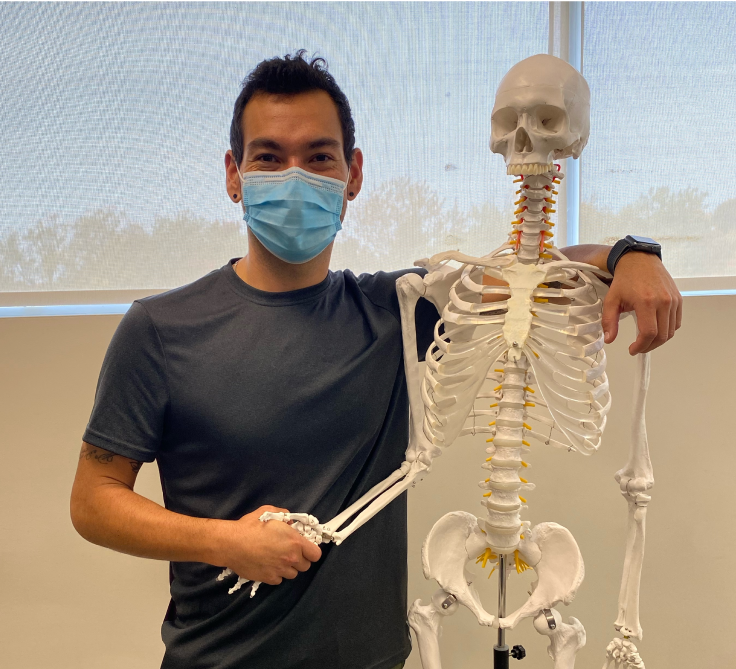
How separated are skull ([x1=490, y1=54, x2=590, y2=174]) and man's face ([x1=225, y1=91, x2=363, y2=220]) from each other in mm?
335

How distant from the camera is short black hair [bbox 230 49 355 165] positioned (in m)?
1.29

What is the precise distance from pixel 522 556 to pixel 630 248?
64 centimetres

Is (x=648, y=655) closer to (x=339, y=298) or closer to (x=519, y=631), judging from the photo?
(x=519, y=631)

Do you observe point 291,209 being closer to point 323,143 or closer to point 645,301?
point 323,143

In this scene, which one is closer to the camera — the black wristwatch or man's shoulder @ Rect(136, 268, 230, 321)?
the black wristwatch

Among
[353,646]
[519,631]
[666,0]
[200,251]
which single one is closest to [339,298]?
[353,646]

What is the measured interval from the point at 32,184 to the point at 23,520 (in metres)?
1.00

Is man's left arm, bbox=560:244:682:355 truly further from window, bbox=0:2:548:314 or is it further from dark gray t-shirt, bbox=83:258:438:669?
window, bbox=0:2:548:314

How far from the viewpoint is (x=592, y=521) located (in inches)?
81.7

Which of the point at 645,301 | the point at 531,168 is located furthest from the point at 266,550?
the point at 531,168

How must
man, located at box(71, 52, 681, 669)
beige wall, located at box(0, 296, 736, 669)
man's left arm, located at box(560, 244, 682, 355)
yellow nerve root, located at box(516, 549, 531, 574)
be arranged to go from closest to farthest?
man's left arm, located at box(560, 244, 682, 355)
man, located at box(71, 52, 681, 669)
yellow nerve root, located at box(516, 549, 531, 574)
beige wall, located at box(0, 296, 736, 669)

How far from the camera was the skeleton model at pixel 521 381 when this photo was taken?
126 cm

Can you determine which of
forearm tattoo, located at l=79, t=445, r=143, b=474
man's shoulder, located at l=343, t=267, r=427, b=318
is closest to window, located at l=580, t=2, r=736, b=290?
man's shoulder, located at l=343, t=267, r=427, b=318

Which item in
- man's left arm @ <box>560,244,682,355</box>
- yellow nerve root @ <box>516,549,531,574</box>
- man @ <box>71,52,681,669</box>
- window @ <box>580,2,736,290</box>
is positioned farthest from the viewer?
window @ <box>580,2,736,290</box>
